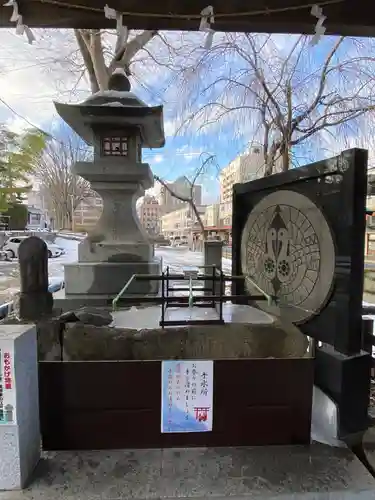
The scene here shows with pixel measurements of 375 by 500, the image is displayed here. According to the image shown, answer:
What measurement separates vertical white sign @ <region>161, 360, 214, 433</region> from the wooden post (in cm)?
142

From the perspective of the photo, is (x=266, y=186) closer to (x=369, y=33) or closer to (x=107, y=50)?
(x=369, y=33)

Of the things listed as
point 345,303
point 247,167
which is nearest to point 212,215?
point 247,167

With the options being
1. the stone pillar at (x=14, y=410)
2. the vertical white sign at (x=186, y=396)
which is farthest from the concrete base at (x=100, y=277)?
the stone pillar at (x=14, y=410)

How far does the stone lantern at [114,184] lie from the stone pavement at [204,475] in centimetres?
228

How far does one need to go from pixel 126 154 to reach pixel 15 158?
14818mm

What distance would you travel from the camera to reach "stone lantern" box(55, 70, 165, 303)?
3963 mm

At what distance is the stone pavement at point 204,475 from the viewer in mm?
1664

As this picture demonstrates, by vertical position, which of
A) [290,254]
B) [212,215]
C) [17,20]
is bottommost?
[290,254]

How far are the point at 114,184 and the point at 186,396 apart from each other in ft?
10.0

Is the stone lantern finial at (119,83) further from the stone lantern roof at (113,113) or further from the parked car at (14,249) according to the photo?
the parked car at (14,249)

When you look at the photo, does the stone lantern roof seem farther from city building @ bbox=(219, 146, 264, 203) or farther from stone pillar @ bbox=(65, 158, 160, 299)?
city building @ bbox=(219, 146, 264, 203)

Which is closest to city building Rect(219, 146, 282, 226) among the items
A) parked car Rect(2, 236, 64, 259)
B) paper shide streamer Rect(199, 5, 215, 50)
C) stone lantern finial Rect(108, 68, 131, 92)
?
stone lantern finial Rect(108, 68, 131, 92)

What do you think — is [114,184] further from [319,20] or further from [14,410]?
[14,410]

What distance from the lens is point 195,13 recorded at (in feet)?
9.54
